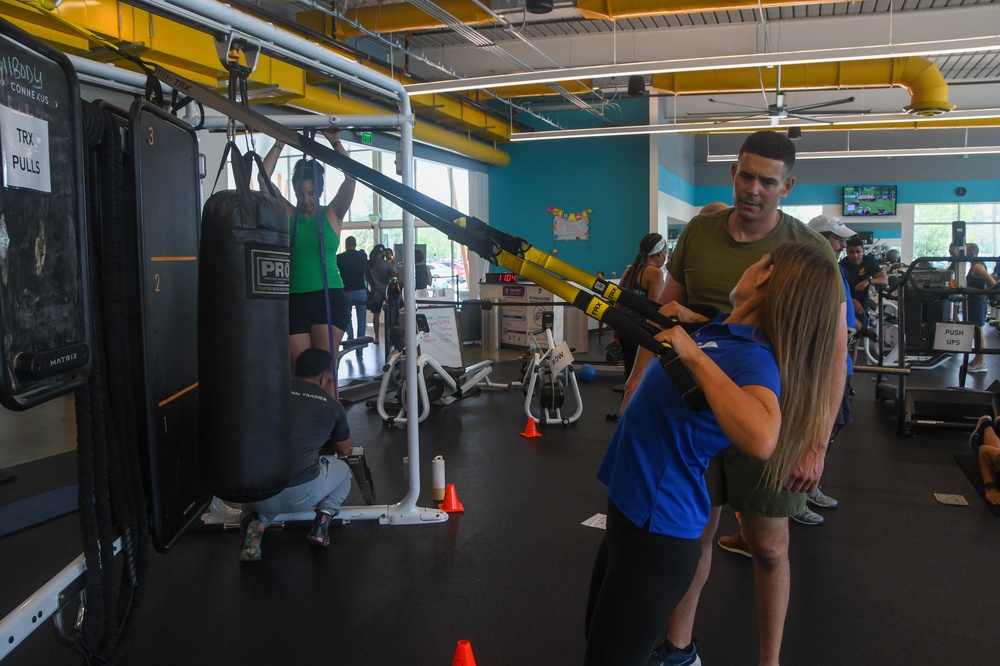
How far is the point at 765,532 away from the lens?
1.90 m

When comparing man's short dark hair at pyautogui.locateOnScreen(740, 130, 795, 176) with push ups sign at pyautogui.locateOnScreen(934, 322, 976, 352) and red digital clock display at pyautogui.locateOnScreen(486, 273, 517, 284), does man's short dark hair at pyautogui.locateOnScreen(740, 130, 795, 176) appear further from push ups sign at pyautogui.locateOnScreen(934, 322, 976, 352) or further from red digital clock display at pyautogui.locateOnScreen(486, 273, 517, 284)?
red digital clock display at pyautogui.locateOnScreen(486, 273, 517, 284)

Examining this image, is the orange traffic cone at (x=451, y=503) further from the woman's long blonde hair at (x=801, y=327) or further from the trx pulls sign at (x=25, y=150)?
the trx pulls sign at (x=25, y=150)

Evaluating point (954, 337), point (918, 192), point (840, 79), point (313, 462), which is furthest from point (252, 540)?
point (918, 192)

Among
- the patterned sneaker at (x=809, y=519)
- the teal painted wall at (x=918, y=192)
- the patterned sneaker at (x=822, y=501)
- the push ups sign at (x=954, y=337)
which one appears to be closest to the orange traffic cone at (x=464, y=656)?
the patterned sneaker at (x=809, y=519)

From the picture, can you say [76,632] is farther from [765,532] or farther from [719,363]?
[765,532]

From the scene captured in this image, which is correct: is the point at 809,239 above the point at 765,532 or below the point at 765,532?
above

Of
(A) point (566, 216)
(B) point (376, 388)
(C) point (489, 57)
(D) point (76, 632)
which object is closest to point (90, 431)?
(D) point (76, 632)

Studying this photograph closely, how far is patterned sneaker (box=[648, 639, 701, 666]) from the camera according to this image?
2.06 meters

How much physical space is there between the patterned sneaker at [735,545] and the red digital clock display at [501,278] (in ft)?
22.4

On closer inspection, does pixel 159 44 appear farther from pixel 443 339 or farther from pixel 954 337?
pixel 954 337

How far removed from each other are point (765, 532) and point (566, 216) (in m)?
11.4

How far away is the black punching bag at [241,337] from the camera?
1.39 meters

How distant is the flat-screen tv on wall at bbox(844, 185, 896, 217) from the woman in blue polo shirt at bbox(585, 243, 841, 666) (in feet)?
54.0

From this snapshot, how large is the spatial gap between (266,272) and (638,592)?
2.99 feet
